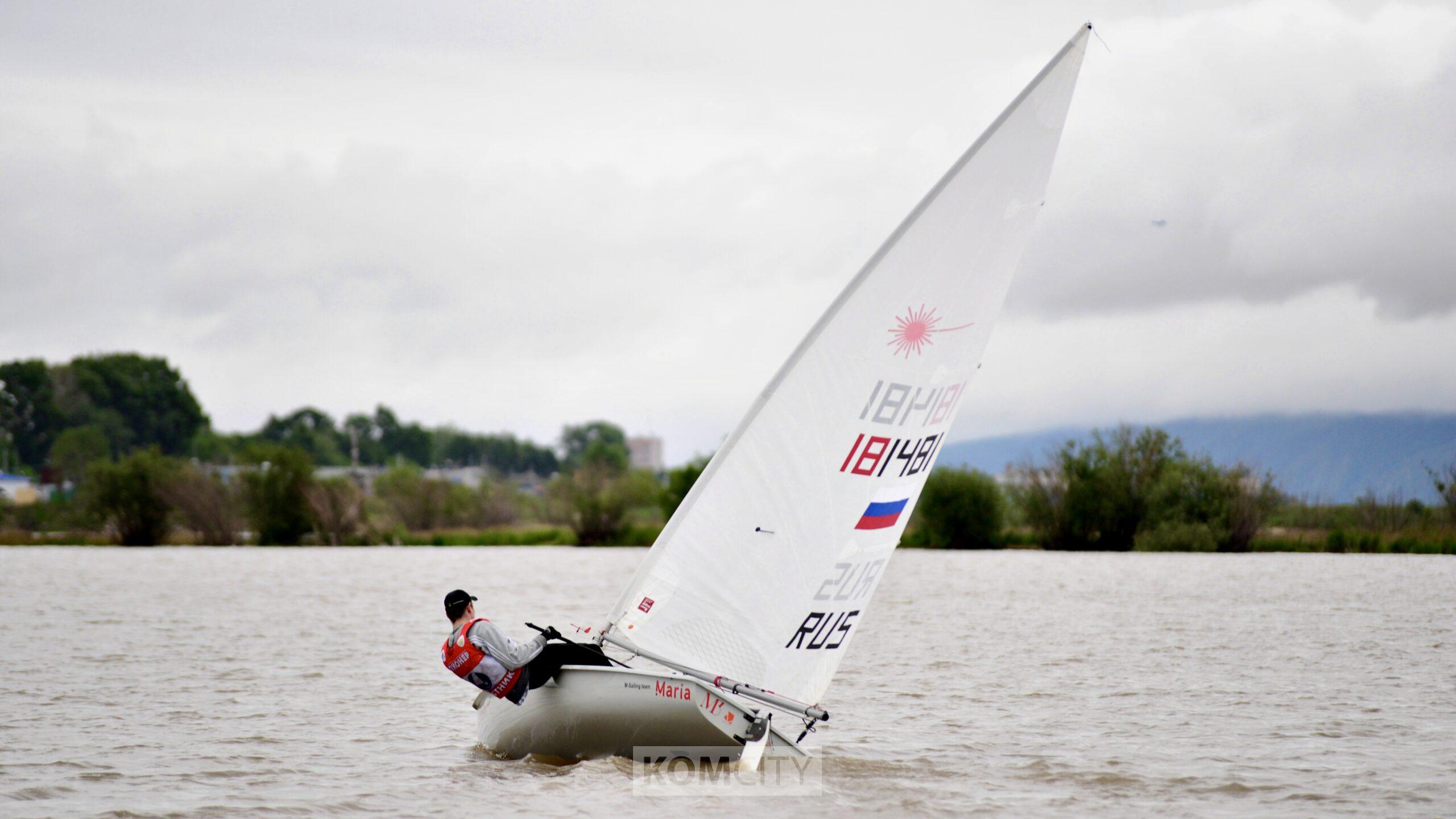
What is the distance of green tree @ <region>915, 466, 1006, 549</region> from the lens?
50125 millimetres

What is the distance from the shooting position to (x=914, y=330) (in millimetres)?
8562

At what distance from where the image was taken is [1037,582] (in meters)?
33.3

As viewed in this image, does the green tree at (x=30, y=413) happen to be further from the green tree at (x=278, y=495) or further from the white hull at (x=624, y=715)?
the white hull at (x=624, y=715)

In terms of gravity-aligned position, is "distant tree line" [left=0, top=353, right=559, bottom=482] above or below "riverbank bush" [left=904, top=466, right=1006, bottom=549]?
above

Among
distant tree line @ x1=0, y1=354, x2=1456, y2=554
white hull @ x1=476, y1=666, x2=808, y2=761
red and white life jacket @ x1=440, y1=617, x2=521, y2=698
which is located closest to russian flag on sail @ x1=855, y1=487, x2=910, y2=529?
white hull @ x1=476, y1=666, x2=808, y2=761

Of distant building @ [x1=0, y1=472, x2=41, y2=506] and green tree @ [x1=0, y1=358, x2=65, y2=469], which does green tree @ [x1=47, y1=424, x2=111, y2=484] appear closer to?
distant building @ [x1=0, y1=472, x2=41, y2=506]

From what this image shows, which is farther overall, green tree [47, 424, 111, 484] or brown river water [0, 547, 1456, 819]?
green tree [47, 424, 111, 484]

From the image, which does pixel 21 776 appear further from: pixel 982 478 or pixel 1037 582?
pixel 982 478

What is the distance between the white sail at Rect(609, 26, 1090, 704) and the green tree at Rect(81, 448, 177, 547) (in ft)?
175

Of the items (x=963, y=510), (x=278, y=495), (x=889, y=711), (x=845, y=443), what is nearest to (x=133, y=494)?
(x=278, y=495)

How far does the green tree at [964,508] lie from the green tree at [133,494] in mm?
34224

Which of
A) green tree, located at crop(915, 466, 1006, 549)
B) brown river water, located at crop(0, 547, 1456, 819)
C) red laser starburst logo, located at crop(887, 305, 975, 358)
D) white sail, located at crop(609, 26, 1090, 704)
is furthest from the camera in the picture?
green tree, located at crop(915, 466, 1006, 549)

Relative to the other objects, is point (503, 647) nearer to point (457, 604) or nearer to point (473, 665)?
point (473, 665)

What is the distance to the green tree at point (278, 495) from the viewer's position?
57062mm
